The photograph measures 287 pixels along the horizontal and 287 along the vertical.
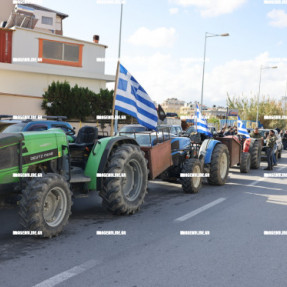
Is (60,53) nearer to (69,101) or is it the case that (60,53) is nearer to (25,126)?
(69,101)

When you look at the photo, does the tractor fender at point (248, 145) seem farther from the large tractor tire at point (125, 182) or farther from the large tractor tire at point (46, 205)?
the large tractor tire at point (46, 205)

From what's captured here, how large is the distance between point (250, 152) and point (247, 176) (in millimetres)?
2284

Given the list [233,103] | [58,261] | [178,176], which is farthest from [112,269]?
[233,103]

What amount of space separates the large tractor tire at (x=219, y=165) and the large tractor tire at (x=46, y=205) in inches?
239

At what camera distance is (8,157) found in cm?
519

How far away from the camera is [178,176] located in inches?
384

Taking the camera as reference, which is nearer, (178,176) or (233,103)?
(178,176)

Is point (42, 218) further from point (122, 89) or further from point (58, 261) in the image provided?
point (122, 89)

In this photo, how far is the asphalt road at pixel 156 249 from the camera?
4.17 meters

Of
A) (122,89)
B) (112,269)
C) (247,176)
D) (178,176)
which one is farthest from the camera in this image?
(247,176)

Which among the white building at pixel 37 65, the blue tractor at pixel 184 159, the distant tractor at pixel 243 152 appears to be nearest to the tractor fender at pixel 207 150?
the blue tractor at pixel 184 159

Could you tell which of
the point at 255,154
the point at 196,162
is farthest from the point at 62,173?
the point at 255,154

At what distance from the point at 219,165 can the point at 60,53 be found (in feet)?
69.6

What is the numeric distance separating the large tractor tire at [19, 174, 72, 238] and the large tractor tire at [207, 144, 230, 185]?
19.9 ft
